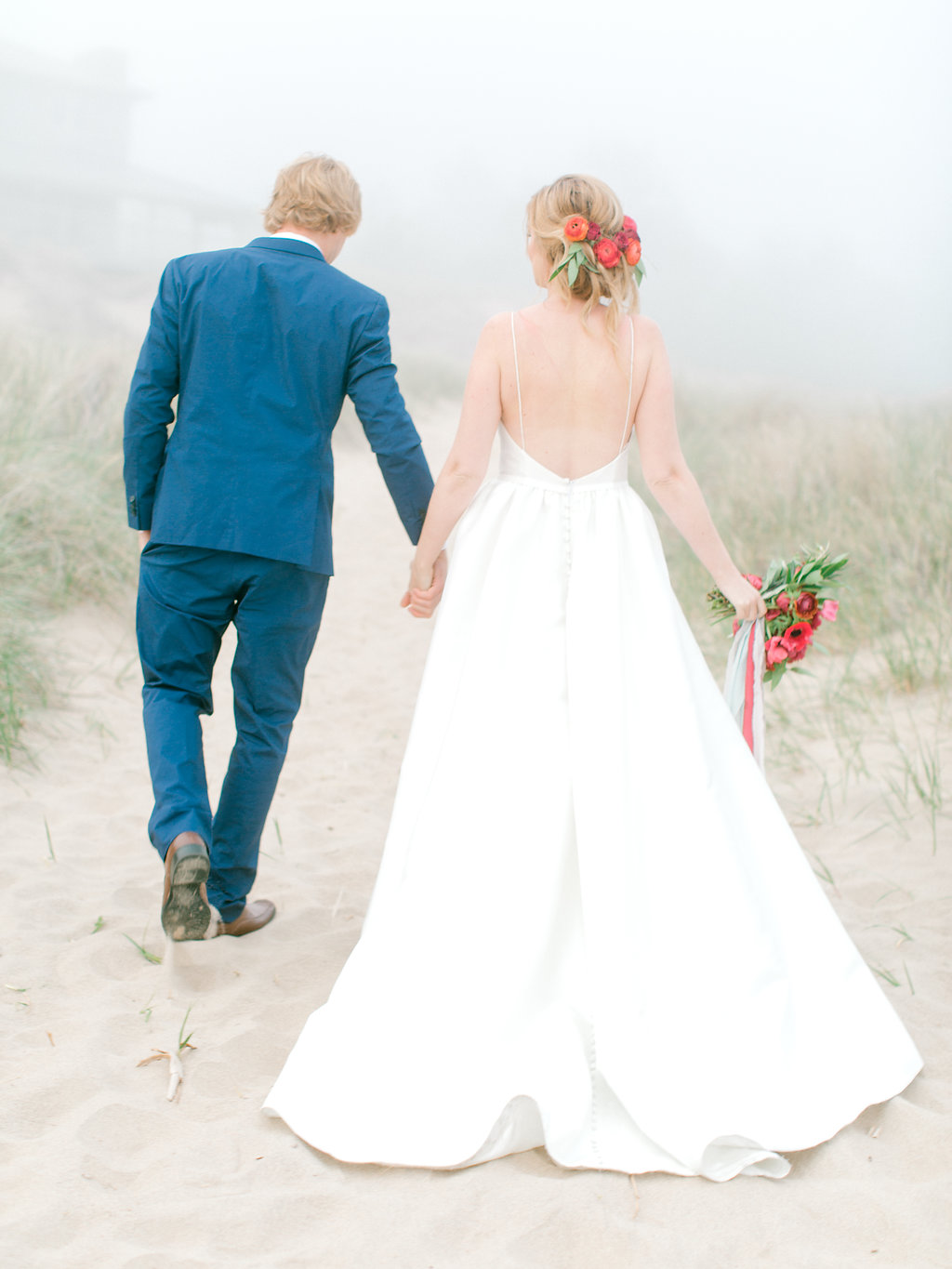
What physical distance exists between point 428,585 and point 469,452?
1.28 feet

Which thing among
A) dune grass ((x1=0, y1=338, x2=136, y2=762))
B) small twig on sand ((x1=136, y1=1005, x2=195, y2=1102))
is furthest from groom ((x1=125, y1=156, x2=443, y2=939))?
dune grass ((x1=0, y1=338, x2=136, y2=762))

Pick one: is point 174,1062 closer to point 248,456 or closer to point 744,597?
point 248,456

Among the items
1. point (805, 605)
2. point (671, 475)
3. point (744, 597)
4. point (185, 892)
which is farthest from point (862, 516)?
point (185, 892)

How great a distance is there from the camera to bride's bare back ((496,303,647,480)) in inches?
91.4

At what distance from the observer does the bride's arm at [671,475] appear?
2.38 m

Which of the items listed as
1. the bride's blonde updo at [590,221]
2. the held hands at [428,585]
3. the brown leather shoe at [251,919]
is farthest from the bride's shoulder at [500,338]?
the brown leather shoe at [251,919]

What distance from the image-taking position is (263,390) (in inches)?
103

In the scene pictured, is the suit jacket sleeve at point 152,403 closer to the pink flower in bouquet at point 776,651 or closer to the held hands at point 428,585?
the held hands at point 428,585

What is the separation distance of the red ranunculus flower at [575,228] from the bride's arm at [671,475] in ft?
0.81

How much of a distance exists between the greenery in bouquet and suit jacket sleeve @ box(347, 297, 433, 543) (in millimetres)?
846

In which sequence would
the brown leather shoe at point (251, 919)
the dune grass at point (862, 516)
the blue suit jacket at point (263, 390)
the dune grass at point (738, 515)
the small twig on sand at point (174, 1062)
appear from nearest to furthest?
1. the small twig on sand at point (174, 1062)
2. the blue suit jacket at point (263, 390)
3. the brown leather shoe at point (251, 919)
4. the dune grass at point (738, 515)
5. the dune grass at point (862, 516)

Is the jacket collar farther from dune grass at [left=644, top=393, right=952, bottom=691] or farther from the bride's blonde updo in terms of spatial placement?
dune grass at [left=644, top=393, right=952, bottom=691]

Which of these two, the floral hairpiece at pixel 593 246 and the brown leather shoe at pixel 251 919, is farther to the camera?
the brown leather shoe at pixel 251 919

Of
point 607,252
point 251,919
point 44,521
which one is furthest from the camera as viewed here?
point 44,521
